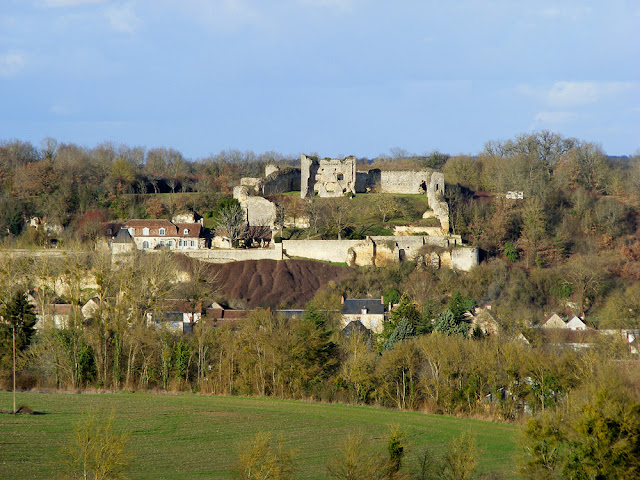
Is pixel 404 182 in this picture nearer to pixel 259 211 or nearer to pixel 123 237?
pixel 259 211

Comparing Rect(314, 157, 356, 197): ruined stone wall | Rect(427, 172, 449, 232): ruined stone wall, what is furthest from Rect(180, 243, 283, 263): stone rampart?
Rect(314, 157, 356, 197): ruined stone wall

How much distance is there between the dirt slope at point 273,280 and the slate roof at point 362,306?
325 cm

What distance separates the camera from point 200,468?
74.7ft

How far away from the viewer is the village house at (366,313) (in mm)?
48281

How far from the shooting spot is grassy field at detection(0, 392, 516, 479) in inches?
896

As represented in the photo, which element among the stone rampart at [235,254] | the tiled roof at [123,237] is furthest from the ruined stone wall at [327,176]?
the tiled roof at [123,237]

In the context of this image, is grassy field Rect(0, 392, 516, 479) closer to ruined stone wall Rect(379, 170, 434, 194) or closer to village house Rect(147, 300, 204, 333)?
village house Rect(147, 300, 204, 333)

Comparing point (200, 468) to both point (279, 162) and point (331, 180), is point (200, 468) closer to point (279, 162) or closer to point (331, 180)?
point (331, 180)

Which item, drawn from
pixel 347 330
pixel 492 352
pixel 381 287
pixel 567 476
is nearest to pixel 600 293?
pixel 381 287

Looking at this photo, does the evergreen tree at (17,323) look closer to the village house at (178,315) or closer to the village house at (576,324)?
the village house at (178,315)

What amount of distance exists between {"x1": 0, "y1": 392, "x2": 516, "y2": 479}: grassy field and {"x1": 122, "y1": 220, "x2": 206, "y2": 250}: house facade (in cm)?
2415

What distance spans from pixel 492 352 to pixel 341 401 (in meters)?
6.12

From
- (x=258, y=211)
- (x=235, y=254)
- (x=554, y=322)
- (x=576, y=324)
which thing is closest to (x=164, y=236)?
(x=235, y=254)

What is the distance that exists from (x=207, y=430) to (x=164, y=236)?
3236 cm
